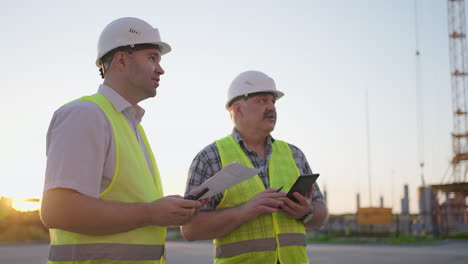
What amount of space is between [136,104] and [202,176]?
134 centimetres

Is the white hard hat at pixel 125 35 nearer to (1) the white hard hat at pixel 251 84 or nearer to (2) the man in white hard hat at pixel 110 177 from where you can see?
(2) the man in white hard hat at pixel 110 177

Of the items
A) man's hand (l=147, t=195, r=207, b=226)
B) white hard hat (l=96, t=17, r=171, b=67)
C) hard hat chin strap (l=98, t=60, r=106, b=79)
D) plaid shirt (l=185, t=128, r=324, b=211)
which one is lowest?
man's hand (l=147, t=195, r=207, b=226)

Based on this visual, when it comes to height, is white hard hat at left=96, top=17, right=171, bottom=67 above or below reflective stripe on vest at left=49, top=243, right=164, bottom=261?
above

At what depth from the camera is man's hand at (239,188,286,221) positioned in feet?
13.3

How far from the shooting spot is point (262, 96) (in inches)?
194

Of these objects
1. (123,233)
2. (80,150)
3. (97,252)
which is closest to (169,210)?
(123,233)

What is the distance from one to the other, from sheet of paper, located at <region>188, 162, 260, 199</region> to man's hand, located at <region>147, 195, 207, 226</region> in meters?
0.31

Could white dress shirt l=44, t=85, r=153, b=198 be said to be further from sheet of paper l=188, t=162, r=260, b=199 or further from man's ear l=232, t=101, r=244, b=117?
man's ear l=232, t=101, r=244, b=117

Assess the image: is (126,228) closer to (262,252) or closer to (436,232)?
(262,252)

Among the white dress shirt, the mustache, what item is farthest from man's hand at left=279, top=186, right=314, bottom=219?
the white dress shirt

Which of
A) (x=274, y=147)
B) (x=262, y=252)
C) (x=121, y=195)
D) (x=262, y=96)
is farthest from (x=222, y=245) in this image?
(x=121, y=195)

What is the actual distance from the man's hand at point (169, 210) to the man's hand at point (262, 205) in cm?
127

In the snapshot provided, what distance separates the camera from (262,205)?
4.07 metres

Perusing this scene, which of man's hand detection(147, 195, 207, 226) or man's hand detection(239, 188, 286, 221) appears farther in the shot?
man's hand detection(239, 188, 286, 221)
